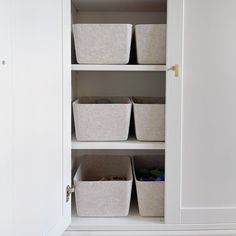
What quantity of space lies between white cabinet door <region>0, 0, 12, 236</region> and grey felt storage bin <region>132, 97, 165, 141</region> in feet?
2.04

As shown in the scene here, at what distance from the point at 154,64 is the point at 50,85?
0.44 meters

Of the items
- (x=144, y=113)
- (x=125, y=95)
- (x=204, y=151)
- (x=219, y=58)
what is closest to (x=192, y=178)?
(x=204, y=151)

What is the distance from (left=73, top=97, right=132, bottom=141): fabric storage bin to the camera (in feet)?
4.13

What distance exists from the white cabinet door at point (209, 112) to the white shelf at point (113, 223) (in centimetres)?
12

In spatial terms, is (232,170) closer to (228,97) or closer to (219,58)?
(228,97)

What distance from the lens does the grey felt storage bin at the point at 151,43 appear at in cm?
124

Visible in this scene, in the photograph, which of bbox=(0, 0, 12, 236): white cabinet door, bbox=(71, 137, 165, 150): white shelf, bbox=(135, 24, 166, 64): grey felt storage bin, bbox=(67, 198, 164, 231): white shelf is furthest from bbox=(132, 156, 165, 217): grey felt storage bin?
→ bbox=(0, 0, 12, 236): white cabinet door

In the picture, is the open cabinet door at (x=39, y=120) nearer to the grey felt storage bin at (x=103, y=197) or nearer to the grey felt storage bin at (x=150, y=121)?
the grey felt storage bin at (x=103, y=197)

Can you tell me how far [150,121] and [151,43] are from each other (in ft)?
0.91

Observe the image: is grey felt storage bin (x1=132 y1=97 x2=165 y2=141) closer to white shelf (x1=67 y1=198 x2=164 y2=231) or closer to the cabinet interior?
the cabinet interior

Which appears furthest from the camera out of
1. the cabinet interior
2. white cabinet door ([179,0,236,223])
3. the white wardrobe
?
the cabinet interior

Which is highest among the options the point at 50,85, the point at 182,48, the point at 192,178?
the point at 182,48

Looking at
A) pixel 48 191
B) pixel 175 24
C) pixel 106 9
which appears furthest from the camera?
pixel 106 9

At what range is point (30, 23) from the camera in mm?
821
